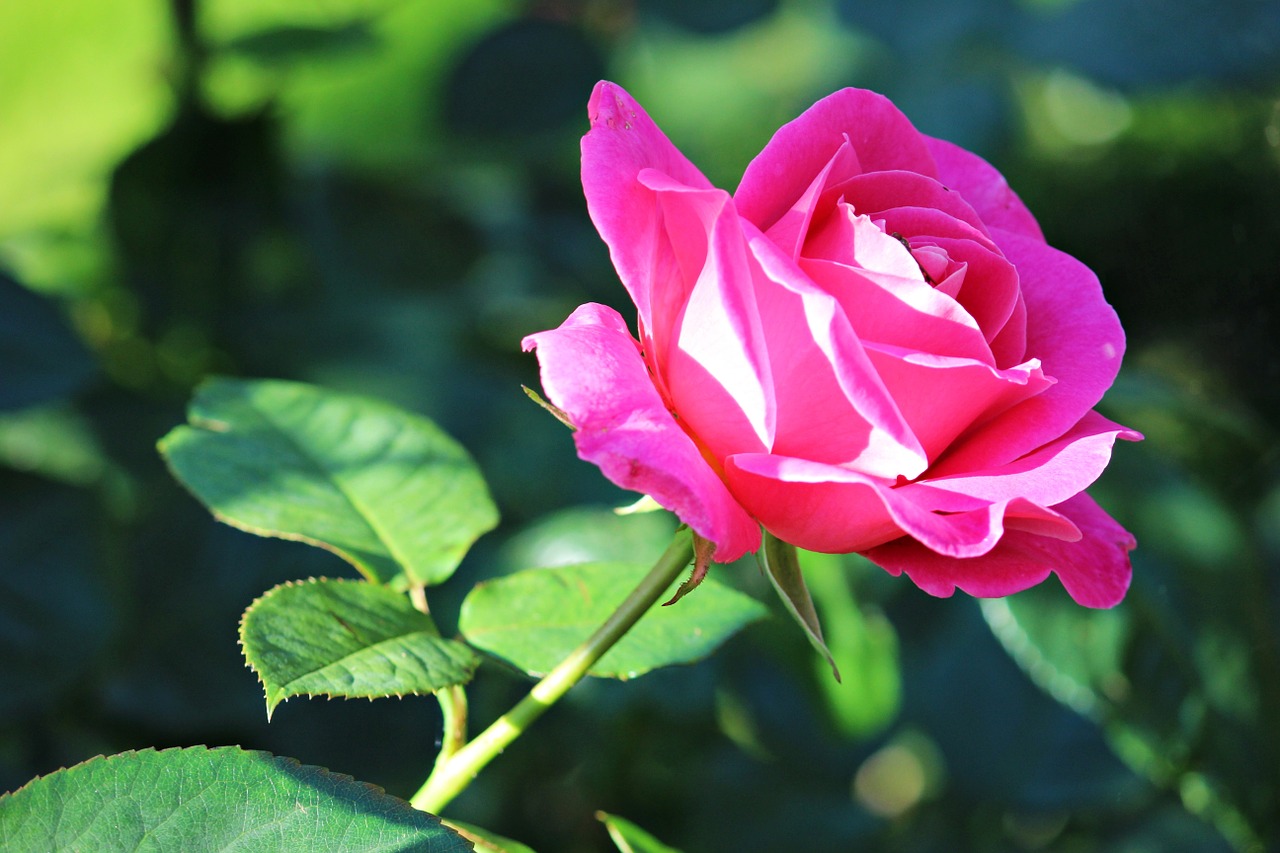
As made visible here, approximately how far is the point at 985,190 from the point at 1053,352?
8 cm

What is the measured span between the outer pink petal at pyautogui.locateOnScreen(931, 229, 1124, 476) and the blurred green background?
1.33ft

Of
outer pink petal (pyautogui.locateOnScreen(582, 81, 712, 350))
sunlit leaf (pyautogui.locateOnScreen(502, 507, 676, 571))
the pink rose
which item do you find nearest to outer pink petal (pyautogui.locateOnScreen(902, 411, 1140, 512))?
the pink rose

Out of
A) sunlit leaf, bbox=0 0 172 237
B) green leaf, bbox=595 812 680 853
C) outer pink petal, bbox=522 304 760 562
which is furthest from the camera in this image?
sunlit leaf, bbox=0 0 172 237

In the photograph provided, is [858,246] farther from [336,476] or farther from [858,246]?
[336,476]

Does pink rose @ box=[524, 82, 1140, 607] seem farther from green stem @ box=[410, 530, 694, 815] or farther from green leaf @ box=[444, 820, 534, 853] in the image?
green leaf @ box=[444, 820, 534, 853]

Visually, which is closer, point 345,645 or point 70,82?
point 345,645

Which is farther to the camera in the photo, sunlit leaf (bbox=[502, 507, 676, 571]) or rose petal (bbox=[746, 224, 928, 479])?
sunlit leaf (bbox=[502, 507, 676, 571])

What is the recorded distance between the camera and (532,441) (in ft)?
3.51

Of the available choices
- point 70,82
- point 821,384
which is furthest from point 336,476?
point 70,82

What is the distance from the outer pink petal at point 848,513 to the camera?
31cm

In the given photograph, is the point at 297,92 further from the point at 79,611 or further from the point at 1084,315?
the point at 1084,315

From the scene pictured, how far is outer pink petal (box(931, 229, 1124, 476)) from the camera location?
1.18 feet

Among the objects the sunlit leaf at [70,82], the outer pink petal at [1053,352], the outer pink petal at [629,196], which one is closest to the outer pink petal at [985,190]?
the outer pink petal at [1053,352]

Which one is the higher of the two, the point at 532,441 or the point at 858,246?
the point at 858,246
